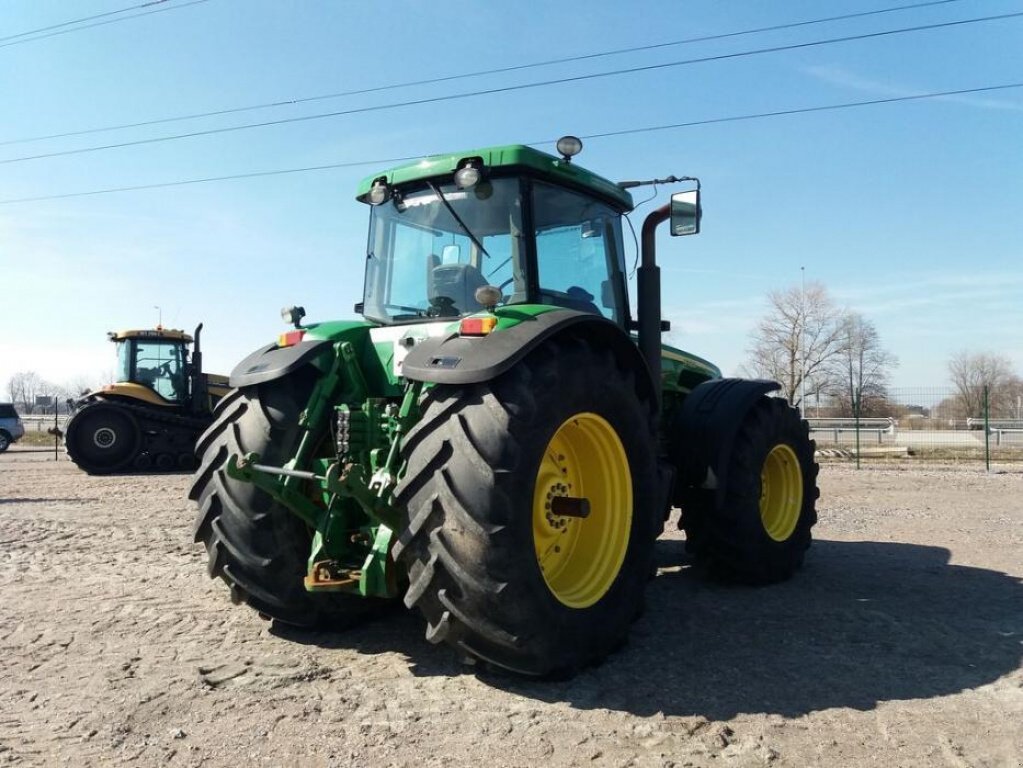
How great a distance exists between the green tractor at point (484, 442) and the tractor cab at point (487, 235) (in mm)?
12

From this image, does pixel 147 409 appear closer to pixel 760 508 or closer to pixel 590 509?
pixel 760 508

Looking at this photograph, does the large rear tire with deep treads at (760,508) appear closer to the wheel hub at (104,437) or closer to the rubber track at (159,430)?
the rubber track at (159,430)

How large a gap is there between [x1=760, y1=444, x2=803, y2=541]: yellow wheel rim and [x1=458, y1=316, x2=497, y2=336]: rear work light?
3.32 metres

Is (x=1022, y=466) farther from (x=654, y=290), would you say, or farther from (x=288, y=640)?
(x=288, y=640)

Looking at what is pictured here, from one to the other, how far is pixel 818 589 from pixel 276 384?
3.82m

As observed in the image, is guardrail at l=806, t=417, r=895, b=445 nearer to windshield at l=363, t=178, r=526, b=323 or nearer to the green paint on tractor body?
the green paint on tractor body

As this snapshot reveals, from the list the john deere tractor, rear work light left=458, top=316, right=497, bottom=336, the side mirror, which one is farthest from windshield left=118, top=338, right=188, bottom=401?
rear work light left=458, top=316, right=497, bottom=336

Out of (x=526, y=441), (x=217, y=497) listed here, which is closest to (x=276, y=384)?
(x=217, y=497)

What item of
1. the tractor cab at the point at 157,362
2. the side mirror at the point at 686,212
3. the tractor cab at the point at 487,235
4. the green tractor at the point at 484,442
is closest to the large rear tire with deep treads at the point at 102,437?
the tractor cab at the point at 157,362

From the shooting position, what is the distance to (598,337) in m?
3.99

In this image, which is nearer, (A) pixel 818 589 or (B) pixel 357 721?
(B) pixel 357 721

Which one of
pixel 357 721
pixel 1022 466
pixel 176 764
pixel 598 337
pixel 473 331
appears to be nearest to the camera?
pixel 176 764

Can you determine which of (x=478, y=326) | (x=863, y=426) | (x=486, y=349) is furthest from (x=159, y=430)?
(x=863, y=426)

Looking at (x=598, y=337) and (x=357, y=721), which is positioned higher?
(x=598, y=337)
